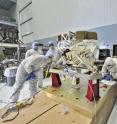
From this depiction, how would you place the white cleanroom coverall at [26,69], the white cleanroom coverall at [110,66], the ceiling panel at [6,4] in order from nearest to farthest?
the white cleanroom coverall at [110,66] < the white cleanroom coverall at [26,69] < the ceiling panel at [6,4]

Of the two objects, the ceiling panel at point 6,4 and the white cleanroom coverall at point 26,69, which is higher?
the ceiling panel at point 6,4

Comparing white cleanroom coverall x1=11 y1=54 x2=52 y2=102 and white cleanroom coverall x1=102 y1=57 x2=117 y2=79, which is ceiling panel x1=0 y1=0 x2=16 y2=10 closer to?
white cleanroom coverall x1=11 y1=54 x2=52 y2=102

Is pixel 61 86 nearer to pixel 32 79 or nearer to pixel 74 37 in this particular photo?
pixel 74 37

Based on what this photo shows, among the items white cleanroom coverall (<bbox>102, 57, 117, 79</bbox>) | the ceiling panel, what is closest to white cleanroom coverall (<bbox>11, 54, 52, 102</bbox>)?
white cleanroom coverall (<bbox>102, 57, 117, 79</bbox>)

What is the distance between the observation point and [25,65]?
6.66ft

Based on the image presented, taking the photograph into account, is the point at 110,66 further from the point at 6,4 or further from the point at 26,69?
the point at 6,4

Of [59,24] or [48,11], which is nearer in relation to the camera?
[59,24]

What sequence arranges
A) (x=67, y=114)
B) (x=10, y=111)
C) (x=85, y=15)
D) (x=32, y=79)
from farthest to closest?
(x=85, y=15) < (x=32, y=79) < (x=10, y=111) < (x=67, y=114)

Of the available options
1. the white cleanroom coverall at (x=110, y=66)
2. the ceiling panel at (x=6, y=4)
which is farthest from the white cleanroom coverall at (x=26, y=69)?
the ceiling panel at (x=6, y=4)

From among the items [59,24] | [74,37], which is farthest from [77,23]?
[74,37]

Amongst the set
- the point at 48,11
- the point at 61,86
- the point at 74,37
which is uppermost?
the point at 48,11

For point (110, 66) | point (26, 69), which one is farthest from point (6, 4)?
point (110, 66)

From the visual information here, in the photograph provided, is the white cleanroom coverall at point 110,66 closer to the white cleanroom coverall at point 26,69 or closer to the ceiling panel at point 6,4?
the white cleanroom coverall at point 26,69

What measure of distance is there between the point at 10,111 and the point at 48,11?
6084 mm
